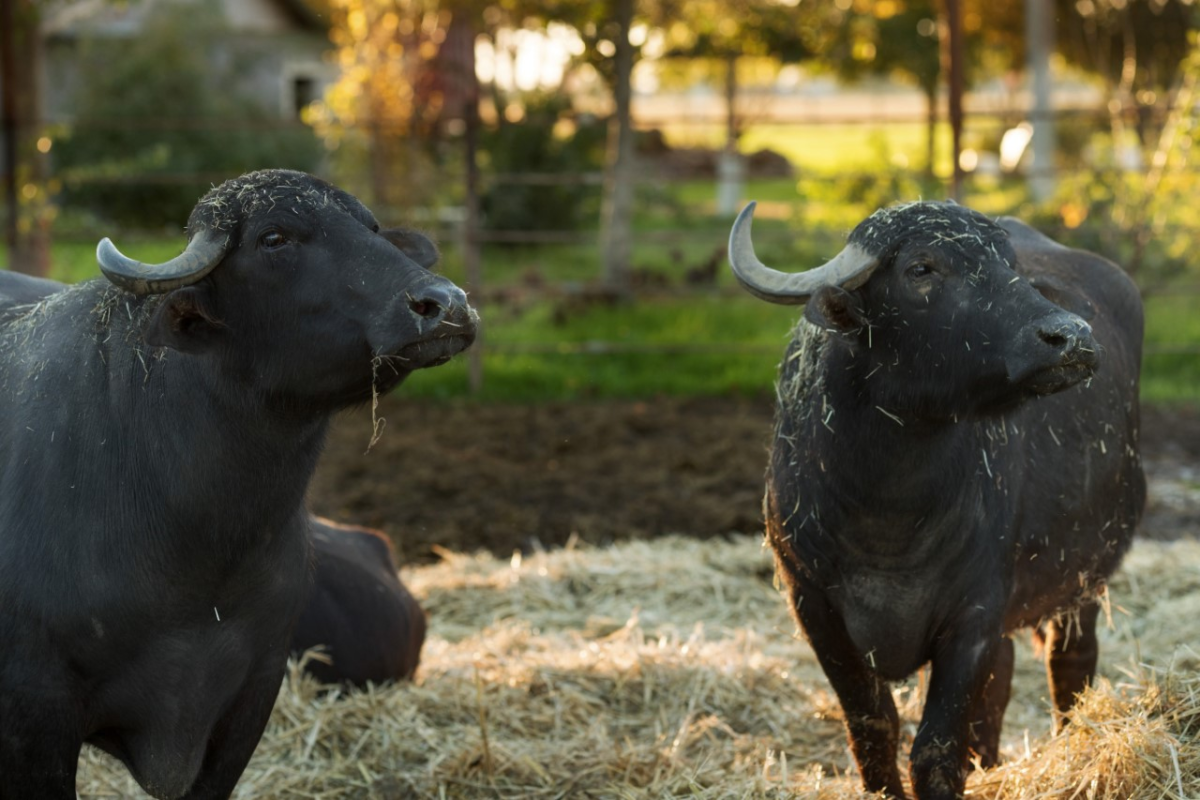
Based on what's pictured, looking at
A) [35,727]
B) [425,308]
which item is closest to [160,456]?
[35,727]

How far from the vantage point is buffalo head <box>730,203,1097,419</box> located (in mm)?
3834

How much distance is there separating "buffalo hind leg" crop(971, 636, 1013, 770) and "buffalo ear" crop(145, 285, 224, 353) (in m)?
2.76

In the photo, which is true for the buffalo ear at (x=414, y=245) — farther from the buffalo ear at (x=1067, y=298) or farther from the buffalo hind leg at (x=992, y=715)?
the buffalo hind leg at (x=992, y=715)

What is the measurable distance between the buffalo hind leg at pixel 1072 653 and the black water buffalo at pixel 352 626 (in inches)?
96.5

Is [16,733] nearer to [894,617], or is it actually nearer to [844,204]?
[894,617]

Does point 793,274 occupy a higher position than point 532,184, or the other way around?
point 793,274

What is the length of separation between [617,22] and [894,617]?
9.23 metres

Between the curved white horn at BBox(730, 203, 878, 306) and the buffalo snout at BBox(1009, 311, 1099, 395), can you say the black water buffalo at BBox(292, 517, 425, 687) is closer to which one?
the curved white horn at BBox(730, 203, 878, 306)

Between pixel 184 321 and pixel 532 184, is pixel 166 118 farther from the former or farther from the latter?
pixel 184 321

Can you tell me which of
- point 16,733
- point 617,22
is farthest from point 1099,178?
point 16,733

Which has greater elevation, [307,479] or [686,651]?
[307,479]

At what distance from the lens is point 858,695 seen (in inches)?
173

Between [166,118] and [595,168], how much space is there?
24.7ft

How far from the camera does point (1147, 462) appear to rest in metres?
8.99
